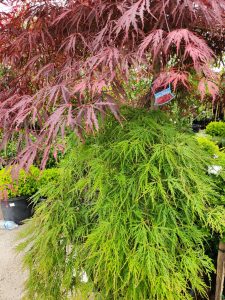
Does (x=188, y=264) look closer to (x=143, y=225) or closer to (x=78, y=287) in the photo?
(x=143, y=225)

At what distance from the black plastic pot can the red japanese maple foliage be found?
63.2 inches

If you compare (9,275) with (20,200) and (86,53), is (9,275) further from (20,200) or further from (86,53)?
(86,53)

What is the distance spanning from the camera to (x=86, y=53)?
1.19 metres

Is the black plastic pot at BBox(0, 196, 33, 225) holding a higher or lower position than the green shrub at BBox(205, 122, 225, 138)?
lower

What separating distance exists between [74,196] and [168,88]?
1.92 feet

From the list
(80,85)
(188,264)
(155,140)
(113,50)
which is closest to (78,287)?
(188,264)

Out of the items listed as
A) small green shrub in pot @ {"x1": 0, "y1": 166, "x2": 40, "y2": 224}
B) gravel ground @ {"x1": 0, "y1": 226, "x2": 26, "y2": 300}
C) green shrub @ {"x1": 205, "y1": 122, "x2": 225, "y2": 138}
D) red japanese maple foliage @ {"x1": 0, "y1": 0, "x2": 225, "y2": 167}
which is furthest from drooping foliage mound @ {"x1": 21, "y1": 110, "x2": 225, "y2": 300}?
green shrub @ {"x1": 205, "y1": 122, "x2": 225, "y2": 138}

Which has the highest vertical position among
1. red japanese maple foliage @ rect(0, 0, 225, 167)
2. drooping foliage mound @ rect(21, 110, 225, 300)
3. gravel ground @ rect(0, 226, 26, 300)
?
red japanese maple foliage @ rect(0, 0, 225, 167)

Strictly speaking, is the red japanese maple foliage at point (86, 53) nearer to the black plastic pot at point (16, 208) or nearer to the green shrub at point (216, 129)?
the black plastic pot at point (16, 208)

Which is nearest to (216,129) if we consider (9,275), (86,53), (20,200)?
(20,200)

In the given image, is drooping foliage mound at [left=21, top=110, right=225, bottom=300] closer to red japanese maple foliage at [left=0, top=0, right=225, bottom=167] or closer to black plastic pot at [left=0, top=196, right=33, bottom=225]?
red japanese maple foliage at [left=0, top=0, right=225, bottom=167]

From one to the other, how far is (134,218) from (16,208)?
188 centimetres

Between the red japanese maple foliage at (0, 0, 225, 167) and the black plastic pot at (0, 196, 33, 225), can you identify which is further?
the black plastic pot at (0, 196, 33, 225)

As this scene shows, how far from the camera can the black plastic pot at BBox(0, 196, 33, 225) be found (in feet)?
8.96
